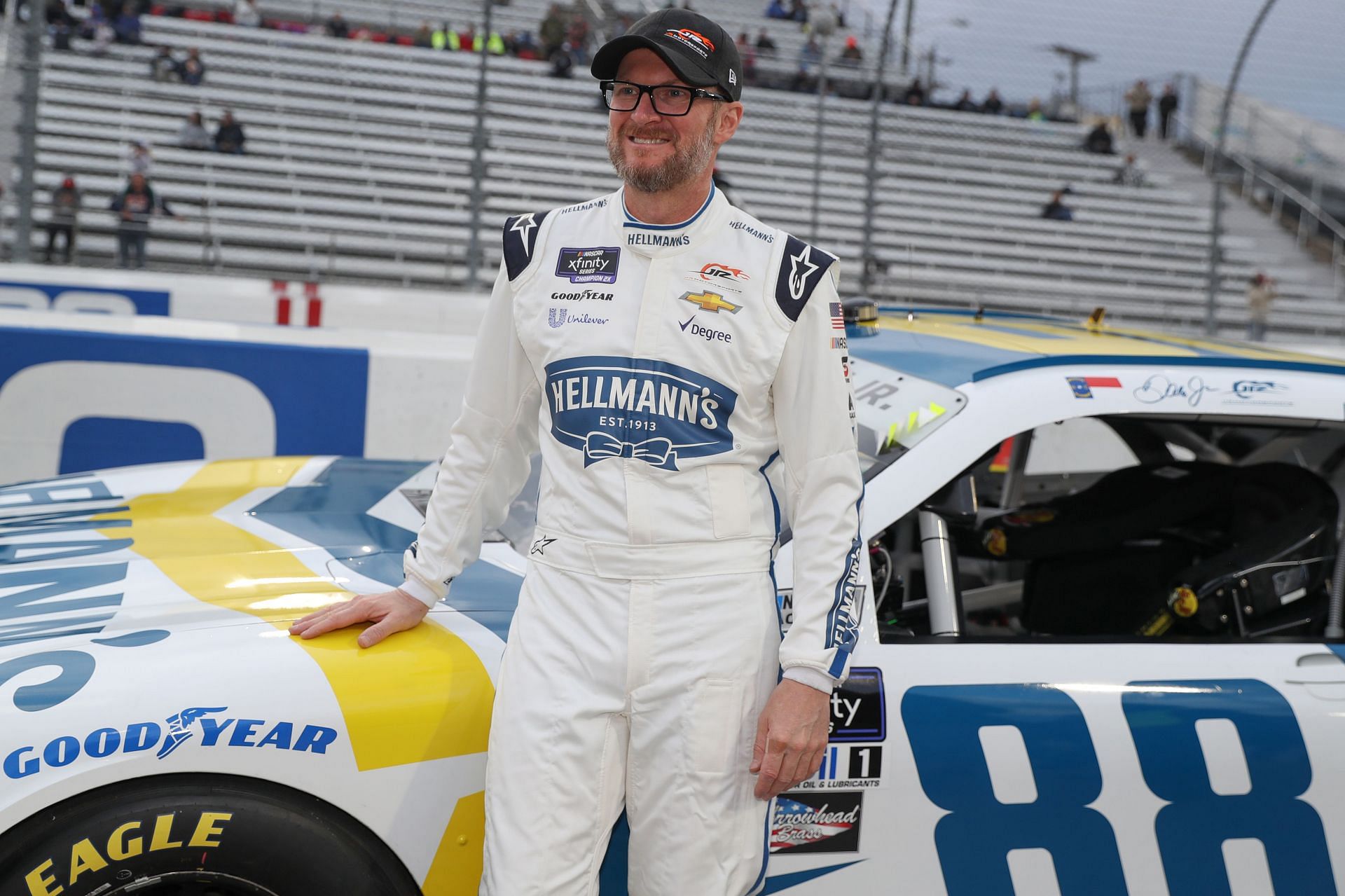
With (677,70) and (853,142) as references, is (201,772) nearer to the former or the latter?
(677,70)

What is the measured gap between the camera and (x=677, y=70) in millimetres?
1873

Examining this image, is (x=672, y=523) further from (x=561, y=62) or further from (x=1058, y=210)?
(x=1058, y=210)

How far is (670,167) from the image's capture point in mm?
1928

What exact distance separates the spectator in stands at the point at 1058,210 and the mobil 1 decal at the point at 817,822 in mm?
16963

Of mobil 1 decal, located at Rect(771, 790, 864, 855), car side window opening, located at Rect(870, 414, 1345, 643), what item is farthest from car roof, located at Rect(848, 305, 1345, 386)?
mobil 1 decal, located at Rect(771, 790, 864, 855)

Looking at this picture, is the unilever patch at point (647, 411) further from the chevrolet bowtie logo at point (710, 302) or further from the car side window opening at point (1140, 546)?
the car side window opening at point (1140, 546)

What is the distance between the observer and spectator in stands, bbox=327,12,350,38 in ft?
58.7

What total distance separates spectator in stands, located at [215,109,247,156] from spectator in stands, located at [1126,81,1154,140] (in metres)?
14.7

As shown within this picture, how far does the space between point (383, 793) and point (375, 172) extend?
Result: 14720mm

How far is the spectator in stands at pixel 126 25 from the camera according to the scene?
53.0 ft

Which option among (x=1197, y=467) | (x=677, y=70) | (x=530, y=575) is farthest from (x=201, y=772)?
(x=1197, y=467)

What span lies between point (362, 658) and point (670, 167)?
958 millimetres

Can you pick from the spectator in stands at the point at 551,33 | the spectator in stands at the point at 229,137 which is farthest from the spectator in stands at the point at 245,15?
the spectator in stands at the point at 551,33

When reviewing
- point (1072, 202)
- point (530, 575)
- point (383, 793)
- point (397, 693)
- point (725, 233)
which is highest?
point (1072, 202)
